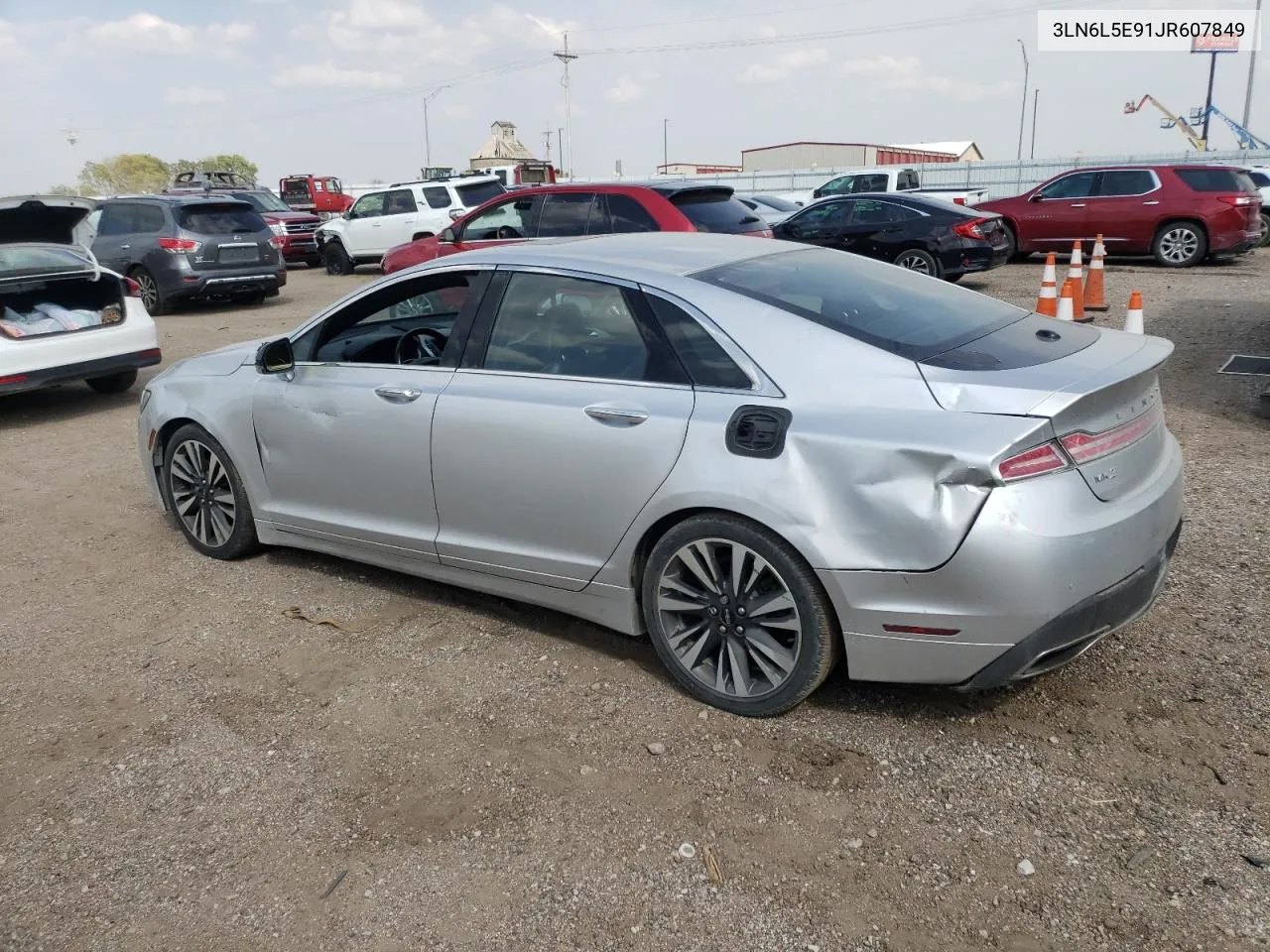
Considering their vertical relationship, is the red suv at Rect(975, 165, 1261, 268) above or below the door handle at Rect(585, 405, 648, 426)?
above

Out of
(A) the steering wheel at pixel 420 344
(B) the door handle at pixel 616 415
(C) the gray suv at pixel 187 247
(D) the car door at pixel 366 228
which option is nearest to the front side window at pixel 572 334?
(B) the door handle at pixel 616 415

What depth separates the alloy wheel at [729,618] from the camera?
10.9 feet

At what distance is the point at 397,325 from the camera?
4984 millimetres

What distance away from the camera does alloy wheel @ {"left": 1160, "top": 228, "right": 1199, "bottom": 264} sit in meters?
15.7

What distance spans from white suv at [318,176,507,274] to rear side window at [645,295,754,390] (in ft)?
54.5

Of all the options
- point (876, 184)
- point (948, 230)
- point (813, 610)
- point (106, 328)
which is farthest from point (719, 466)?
point (876, 184)

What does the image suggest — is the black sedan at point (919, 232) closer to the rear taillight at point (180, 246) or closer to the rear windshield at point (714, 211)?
the rear windshield at point (714, 211)

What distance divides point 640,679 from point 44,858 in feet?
6.49

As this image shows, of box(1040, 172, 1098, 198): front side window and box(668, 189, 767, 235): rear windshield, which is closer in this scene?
box(668, 189, 767, 235): rear windshield

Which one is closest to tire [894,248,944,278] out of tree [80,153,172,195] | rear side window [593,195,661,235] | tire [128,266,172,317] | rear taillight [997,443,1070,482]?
rear side window [593,195,661,235]

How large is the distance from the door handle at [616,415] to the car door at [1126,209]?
14.6 meters

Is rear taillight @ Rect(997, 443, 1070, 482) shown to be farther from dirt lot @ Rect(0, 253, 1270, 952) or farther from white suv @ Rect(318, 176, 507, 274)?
white suv @ Rect(318, 176, 507, 274)

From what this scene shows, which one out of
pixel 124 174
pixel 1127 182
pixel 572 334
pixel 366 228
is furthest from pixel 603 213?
pixel 124 174

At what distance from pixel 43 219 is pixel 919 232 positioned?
33.3 ft
